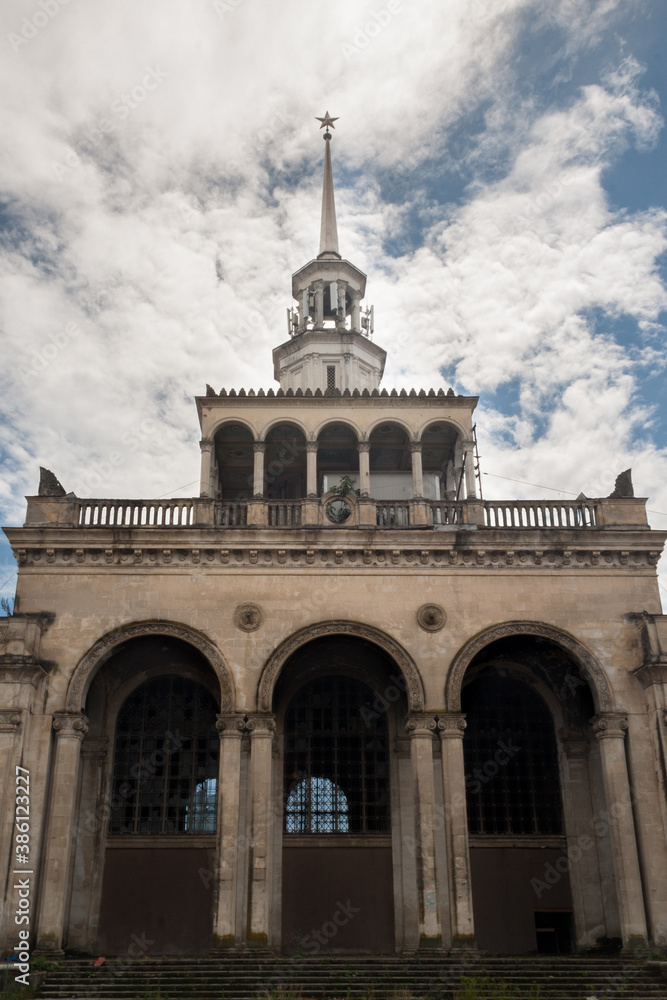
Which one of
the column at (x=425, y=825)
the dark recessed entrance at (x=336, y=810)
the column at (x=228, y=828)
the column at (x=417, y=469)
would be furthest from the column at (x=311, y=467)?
the column at (x=425, y=825)

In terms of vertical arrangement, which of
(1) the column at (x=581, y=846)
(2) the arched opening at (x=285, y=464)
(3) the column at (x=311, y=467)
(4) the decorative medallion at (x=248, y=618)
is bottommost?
(1) the column at (x=581, y=846)

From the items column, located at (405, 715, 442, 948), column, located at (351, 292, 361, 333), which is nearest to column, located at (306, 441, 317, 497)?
column, located at (351, 292, 361, 333)

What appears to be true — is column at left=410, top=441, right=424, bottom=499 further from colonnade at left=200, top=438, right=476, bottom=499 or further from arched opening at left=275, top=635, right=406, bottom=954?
arched opening at left=275, top=635, right=406, bottom=954

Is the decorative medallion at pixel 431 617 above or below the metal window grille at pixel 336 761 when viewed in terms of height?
above

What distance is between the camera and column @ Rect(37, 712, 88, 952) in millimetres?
19922

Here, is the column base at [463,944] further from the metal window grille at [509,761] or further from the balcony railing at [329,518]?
the balcony railing at [329,518]

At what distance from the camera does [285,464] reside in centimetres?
2878

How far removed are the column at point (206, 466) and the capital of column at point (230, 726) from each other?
6491 millimetres

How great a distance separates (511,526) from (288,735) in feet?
27.2

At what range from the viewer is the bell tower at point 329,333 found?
1184 inches

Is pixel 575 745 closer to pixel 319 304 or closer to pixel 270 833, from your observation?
pixel 270 833

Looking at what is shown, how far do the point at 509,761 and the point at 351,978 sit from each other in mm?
7866

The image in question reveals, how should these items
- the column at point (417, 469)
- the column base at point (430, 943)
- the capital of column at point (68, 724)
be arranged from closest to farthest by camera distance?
the column base at point (430, 943) < the capital of column at point (68, 724) < the column at point (417, 469)

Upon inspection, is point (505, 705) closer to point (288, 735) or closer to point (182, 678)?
point (288, 735)
